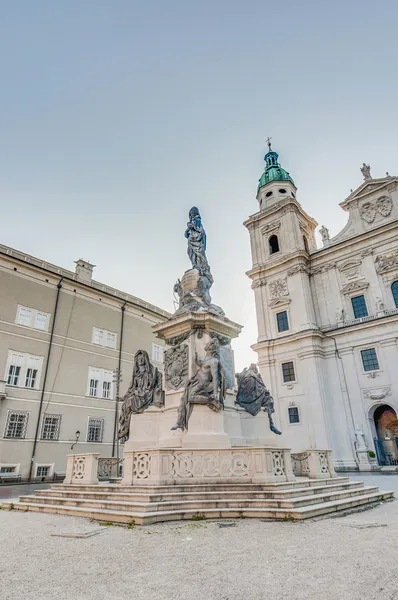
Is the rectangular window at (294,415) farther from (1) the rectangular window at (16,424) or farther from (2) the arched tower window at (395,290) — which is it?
(1) the rectangular window at (16,424)

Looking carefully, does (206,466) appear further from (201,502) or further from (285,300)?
(285,300)

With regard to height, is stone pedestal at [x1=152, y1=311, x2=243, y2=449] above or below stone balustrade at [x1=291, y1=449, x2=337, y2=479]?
above

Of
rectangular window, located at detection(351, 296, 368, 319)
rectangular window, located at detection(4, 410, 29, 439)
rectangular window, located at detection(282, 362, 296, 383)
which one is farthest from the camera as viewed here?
rectangular window, located at detection(282, 362, 296, 383)

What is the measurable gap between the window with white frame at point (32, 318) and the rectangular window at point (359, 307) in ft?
82.8

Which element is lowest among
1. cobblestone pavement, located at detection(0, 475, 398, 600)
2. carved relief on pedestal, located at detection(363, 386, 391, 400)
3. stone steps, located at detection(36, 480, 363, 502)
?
cobblestone pavement, located at detection(0, 475, 398, 600)

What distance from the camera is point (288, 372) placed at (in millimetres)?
32469

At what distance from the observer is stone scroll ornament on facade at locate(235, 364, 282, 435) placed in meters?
11.6

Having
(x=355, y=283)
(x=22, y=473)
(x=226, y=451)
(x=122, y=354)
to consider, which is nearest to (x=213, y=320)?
(x=226, y=451)

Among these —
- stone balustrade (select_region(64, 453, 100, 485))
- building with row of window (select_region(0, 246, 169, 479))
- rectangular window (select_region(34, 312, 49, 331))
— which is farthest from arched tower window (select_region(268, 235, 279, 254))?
stone balustrade (select_region(64, 453, 100, 485))

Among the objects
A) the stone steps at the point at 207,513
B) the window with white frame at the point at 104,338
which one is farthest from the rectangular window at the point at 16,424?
the stone steps at the point at 207,513

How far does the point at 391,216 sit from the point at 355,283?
21.7 ft

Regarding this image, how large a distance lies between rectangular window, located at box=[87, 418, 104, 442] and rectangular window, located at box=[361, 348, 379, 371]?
2128cm

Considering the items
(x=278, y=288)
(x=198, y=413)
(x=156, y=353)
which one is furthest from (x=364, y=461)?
(x=198, y=413)

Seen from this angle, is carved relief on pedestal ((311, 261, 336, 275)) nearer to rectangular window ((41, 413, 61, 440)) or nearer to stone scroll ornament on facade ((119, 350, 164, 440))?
rectangular window ((41, 413, 61, 440))
